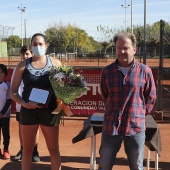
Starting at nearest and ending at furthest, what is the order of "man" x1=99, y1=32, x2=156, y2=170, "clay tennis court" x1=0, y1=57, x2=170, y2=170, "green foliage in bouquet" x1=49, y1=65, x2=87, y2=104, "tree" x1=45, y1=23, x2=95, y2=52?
"man" x1=99, y1=32, x2=156, y2=170, "green foliage in bouquet" x1=49, y1=65, x2=87, y2=104, "clay tennis court" x1=0, y1=57, x2=170, y2=170, "tree" x1=45, y1=23, x2=95, y2=52

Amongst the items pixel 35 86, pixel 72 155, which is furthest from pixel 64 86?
pixel 72 155

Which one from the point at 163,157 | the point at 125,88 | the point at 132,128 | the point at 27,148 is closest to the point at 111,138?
the point at 132,128

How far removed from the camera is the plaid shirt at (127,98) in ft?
10.4

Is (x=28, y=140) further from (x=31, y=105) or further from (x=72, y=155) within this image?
(x=72, y=155)

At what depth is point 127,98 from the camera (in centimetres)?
318

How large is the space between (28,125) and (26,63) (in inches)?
28.3

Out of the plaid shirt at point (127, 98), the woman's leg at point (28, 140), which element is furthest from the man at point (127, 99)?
the woman's leg at point (28, 140)

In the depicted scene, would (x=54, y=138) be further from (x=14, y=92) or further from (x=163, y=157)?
(x=163, y=157)

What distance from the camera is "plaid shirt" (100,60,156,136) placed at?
3.18m

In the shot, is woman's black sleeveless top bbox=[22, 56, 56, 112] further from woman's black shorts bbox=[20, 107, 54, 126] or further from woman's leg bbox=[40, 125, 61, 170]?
woman's leg bbox=[40, 125, 61, 170]

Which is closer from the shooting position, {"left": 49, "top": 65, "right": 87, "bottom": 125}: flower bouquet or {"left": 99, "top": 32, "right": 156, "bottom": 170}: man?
{"left": 99, "top": 32, "right": 156, "bottom": 170}: man

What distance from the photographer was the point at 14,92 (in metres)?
3.91

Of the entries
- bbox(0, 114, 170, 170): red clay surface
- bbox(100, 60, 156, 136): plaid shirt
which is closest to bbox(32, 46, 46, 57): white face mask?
bbox(100, 60, 156, 136): plaid shirt

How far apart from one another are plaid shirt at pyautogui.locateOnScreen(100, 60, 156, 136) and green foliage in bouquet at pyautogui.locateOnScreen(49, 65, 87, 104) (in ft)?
2.12
